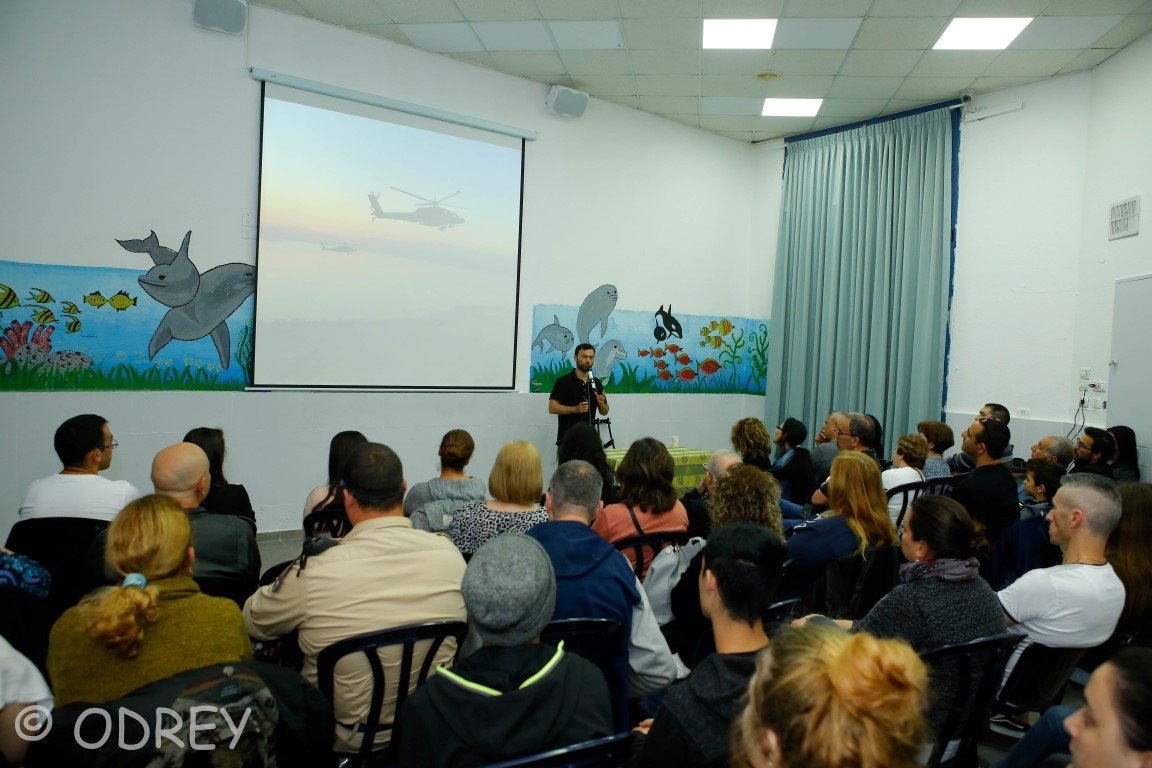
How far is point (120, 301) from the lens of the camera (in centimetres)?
435

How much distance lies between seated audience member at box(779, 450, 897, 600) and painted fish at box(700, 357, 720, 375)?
4.45 meters

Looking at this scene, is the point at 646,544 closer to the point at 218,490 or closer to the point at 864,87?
the point at 218,490

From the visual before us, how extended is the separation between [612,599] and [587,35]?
432 centimetres

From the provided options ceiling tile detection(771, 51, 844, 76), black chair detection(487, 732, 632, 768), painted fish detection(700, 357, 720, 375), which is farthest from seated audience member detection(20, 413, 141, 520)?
painted fish detection(700, 357, 720, 375)

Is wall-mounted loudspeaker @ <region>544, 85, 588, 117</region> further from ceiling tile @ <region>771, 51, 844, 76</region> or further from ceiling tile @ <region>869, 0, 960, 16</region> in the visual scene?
ceiling tile @ <region>869, 0, 960, 16</region>

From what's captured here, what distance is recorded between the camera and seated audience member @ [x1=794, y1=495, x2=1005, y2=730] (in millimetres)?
1908

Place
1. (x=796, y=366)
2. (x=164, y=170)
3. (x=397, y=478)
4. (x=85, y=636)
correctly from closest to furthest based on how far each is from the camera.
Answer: (x=85, y=636)
(x=397, y=478)
(x=164, y=170)
(x=796, y=366)

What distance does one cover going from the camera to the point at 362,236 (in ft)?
17.0

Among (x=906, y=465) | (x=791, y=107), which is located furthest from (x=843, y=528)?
(x=791, y=107)

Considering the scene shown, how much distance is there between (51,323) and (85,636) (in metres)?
3.59

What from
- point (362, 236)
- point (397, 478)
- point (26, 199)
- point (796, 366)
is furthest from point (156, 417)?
point (796, 366)

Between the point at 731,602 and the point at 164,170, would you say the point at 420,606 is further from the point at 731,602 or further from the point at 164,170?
the point at 164,170

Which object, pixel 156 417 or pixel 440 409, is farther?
pixel 440 409

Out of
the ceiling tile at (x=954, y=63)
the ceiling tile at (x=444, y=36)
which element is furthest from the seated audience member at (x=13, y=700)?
the ceiling tile at (x=954, y=63)
